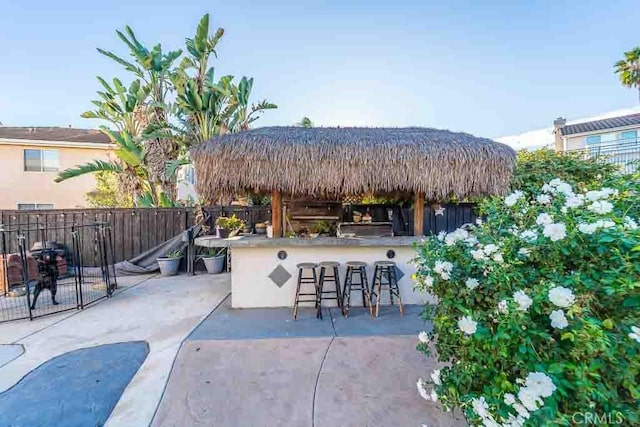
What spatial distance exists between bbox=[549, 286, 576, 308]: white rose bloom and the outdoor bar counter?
141 inches

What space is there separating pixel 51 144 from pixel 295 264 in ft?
42.9

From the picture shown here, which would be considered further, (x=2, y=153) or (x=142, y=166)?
(x=2, y=153)

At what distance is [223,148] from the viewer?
16.1 feet

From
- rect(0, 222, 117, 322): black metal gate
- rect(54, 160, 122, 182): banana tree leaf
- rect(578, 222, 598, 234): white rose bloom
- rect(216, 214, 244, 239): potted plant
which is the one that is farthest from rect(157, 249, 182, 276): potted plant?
rect(578, 222, 598, 234): white rose bloom

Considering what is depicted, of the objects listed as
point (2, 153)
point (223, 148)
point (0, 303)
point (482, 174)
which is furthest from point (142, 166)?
point (482, 174)

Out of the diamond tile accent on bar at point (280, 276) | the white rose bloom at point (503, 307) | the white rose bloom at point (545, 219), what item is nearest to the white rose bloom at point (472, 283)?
the white rose bloom at point (503, 307)

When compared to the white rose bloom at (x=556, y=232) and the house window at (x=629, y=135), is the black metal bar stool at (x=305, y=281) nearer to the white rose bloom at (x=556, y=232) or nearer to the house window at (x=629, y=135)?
the white rose bloom at (x=556, y=232)

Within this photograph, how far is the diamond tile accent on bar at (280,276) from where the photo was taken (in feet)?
17.0

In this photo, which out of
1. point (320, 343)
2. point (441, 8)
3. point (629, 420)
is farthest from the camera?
point (441, 8)

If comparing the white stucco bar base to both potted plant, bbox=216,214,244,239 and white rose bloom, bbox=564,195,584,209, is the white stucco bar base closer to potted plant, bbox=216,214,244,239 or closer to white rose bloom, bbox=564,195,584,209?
potted plant, bbox=216,214,244,239

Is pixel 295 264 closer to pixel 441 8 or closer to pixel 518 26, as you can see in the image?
pixel 441 8

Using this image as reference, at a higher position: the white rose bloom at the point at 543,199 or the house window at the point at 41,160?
the house window at the point at 41,160

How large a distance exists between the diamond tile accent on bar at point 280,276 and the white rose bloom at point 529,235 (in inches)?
148

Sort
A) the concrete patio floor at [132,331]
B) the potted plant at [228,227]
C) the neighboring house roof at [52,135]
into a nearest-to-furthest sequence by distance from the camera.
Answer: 1. the concrete patio floor at [132,331]
2. the potted plant at [228,227]
3. the neighboring house roof at [52,135]
